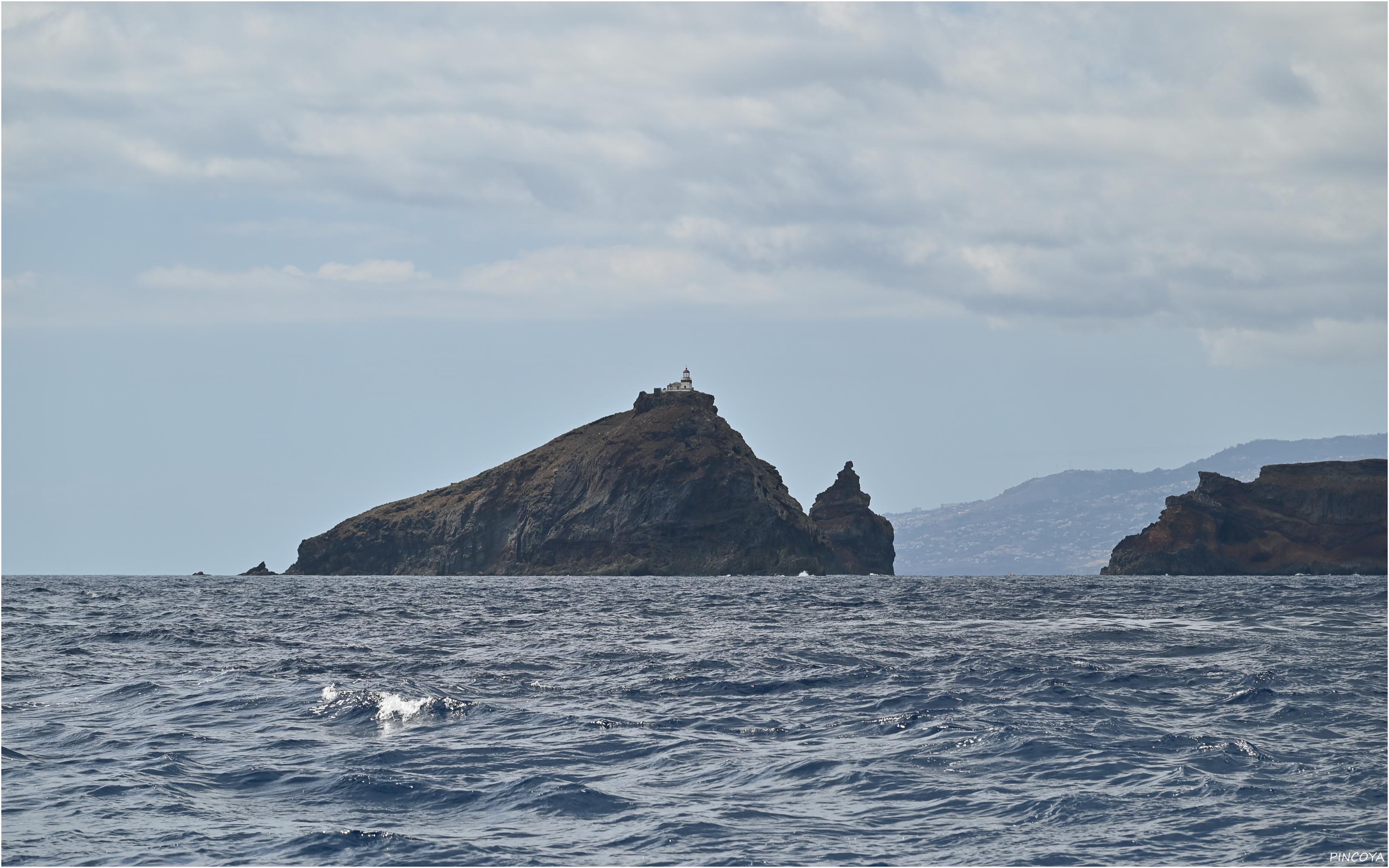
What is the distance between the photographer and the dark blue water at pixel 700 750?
60.5 feet

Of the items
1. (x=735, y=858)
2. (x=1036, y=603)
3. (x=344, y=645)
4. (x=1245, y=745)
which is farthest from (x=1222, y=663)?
(x=1036, y=603)

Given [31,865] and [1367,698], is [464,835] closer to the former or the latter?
[31,865]

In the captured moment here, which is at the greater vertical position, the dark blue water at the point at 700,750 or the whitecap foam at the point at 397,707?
the whitecap foam at the point at 397,707

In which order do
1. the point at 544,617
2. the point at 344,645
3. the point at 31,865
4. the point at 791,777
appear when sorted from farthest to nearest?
1. the point at 544,617
2. the point at 344,645
3. the point at 791,777
4. the point at 31,865

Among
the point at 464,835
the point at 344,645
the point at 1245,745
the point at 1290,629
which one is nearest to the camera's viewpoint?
the point at 464,835

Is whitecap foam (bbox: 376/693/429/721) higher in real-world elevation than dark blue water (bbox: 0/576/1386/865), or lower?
higher

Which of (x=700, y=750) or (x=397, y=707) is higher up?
(x=397, y=707)

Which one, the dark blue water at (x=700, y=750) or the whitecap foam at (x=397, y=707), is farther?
the whitecap foam at (x=397, y=707)

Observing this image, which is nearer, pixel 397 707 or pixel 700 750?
pixel 700 750

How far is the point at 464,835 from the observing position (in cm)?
1884

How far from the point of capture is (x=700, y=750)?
2519 cm

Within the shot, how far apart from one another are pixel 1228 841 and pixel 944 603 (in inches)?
3023

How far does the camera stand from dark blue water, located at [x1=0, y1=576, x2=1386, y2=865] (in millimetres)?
18453

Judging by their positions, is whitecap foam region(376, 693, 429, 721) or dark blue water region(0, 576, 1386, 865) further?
whitecap foam region(376, 693, 429, 721)
